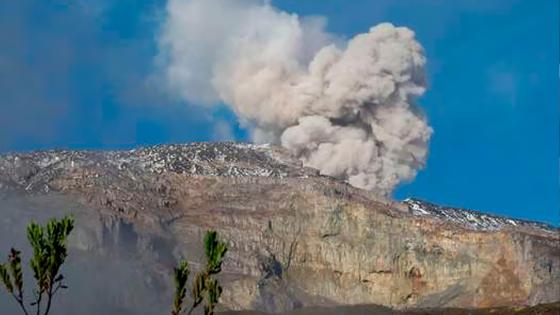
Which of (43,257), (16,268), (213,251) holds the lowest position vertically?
(16,268)

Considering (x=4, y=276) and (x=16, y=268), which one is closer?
(x=4, y=276)

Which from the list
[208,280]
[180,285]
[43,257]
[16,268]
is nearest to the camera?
[43,257]

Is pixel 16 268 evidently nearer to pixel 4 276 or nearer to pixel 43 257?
pixel 4 276

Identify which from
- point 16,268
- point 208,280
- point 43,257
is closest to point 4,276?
point 16,268

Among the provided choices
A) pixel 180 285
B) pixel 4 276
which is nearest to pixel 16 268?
pixel 4 276

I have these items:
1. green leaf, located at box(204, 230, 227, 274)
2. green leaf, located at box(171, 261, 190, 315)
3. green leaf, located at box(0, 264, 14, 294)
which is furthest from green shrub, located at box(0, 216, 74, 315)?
green leaf, located at box(204, 230, 227, 274)

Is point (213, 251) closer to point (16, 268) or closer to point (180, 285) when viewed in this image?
point (180, 285)

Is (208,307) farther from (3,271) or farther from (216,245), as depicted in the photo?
(3,271)

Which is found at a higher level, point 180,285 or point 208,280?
point 208,280

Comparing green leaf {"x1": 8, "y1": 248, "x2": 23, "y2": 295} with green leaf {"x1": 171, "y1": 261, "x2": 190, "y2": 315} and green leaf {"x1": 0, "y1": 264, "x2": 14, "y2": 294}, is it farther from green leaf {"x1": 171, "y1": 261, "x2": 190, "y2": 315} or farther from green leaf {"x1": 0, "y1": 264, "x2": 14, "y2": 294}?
green leaf {"x1": 171, "y1": 261, "x2": 190, "y2": 315}

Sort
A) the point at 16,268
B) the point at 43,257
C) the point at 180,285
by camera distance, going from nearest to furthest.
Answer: the point at 43,257, the point at 16,268, the point at 180,285

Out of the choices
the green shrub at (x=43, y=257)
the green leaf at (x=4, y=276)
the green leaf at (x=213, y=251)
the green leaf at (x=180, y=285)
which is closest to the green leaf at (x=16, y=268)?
the green shrub at (x=43, y=257)

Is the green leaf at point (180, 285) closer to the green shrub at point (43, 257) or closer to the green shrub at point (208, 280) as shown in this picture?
the green shrub at point (208, 280)

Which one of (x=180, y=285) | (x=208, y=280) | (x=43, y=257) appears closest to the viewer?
(x=43, y=257)
